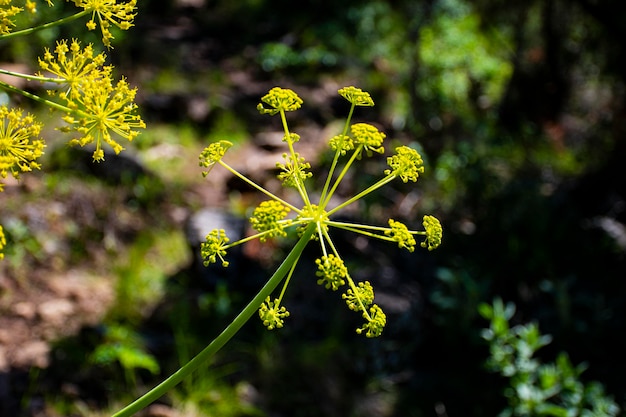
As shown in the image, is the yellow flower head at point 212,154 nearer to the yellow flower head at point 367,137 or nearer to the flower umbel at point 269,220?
the flower umbel at point 269,220

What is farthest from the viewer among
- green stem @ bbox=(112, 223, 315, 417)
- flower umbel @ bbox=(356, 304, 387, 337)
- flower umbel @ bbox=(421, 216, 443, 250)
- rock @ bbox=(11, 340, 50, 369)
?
rock @ bbox=(11, 340, 50, 369)

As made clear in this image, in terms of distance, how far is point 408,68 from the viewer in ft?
31.4

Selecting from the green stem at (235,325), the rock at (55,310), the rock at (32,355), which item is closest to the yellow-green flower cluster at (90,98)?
the green stem at (235,325)

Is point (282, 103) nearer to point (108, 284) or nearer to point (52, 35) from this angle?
point (108, 284)

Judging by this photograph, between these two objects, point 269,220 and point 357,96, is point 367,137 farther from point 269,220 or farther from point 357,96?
point 269,220

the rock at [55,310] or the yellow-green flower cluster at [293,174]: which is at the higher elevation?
the yellow-green flower cluster at [293,174]

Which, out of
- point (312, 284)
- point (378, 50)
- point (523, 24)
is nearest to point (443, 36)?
point (378, 50)

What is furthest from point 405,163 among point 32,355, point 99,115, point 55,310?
point 55,310

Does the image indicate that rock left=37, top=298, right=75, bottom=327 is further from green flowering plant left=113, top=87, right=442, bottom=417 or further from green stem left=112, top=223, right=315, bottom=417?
green stem left=112, top=223, right=315, bottom=417

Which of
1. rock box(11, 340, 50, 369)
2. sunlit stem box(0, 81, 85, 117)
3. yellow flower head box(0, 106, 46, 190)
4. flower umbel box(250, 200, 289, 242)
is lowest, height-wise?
rock box(11, 340, 50, 369)

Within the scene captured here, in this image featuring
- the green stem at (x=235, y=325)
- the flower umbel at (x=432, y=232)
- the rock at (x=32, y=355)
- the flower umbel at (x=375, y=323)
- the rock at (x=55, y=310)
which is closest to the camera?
the green stem at (x=235, y=325)

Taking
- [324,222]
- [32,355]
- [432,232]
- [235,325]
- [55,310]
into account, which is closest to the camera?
[235,325]

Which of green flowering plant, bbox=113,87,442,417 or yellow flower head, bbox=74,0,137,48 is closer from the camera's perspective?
green flowering plant, bbox=113,87,442,417

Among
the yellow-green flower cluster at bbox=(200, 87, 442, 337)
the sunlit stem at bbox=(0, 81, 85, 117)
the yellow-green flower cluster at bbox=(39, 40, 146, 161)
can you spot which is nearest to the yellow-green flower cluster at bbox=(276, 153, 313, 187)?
the yellow-green flower cluster at bbox=(200, 87, 442, 337)
